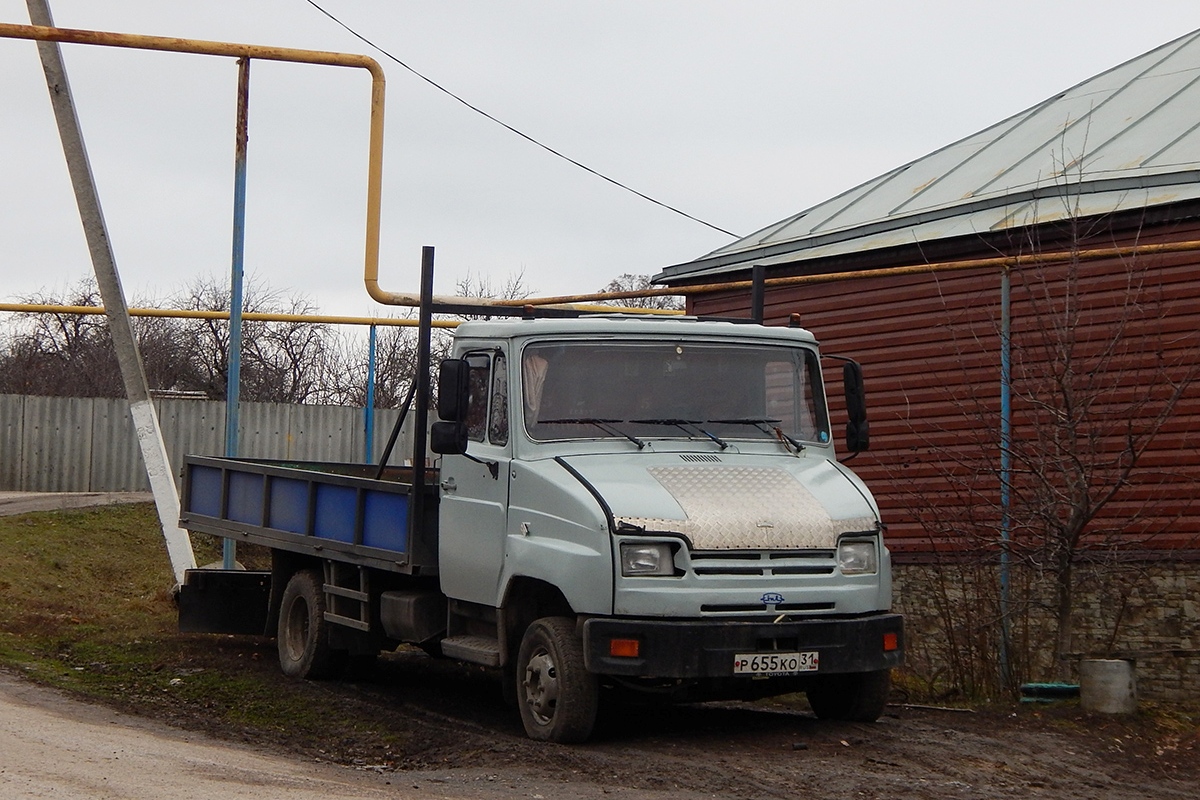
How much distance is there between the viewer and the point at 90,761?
694 centimetres

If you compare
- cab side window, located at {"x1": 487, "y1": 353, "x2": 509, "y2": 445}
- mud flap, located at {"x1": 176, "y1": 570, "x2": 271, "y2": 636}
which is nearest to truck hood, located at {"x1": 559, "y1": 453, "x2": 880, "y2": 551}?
cab side window, located at {"x1": 487, "y1": 353, "x2": 509, "y2": 445}

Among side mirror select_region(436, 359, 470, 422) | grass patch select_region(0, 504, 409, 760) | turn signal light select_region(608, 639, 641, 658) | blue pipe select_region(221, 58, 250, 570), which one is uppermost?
blue pipe select_region(221, 58, 250, 570)

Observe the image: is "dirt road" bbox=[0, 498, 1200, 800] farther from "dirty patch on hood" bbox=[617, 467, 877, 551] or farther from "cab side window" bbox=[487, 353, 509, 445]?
"cab side window" bbox=[487, 353, 509, 445]

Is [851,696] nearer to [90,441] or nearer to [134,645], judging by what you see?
[134,645]

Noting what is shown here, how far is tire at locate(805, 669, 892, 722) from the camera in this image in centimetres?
833

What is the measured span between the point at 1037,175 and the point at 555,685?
32.5 feet

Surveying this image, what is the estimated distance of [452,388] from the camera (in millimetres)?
8320

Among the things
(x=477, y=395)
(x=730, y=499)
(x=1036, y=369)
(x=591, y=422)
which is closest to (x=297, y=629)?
(x=477, y=395)

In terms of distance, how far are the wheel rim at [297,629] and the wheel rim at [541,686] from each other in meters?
3.29

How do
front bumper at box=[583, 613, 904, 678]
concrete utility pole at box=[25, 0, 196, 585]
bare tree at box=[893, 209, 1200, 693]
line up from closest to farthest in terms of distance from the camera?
front bumper at box=[583, 613, 904, 678], bare tree at box=[893, 209, 1200, 693], concrete utility pole at box=[25, 0, 196, 585]

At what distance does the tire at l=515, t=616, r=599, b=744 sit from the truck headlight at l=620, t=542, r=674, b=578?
1.71 ft

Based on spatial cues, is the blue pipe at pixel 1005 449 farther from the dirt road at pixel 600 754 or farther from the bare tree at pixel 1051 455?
the dirt road at pixel 600 754

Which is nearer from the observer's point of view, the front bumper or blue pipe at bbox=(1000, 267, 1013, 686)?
the front bumper

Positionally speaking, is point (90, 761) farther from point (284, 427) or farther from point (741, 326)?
point (284, 427)
